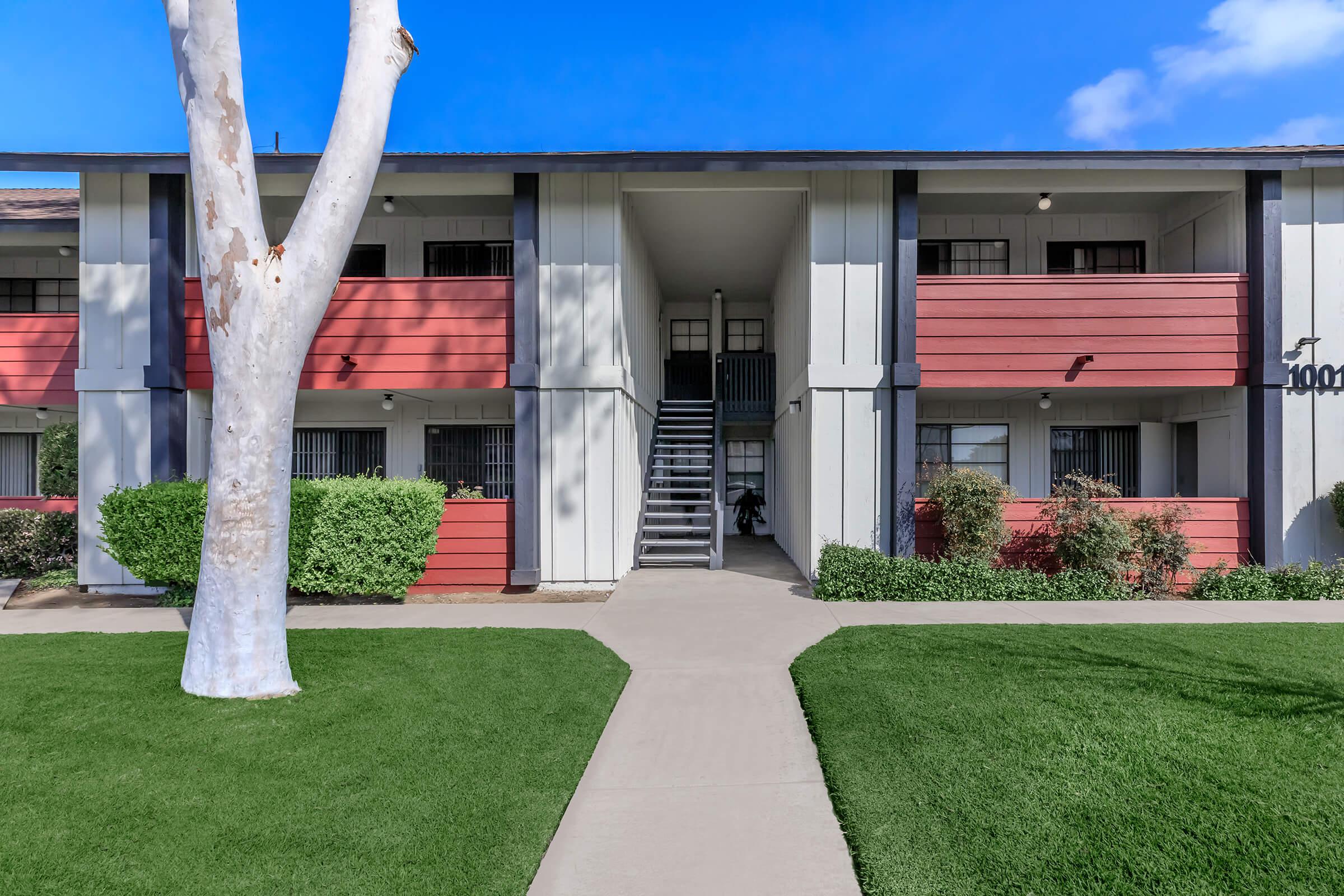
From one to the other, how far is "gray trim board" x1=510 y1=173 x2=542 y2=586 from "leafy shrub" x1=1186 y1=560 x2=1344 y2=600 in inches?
341

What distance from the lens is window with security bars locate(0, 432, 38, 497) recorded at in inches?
472

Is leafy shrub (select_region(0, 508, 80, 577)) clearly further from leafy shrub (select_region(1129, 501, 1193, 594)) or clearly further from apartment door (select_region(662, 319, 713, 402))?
leafy shrub (select_region(1129, 501, 1193, 594))

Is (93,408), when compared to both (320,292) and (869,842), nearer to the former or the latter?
(320,292)

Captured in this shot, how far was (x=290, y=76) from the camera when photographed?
1062cm

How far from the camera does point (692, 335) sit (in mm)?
16281

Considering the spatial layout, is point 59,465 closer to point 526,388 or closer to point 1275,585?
point 526,388

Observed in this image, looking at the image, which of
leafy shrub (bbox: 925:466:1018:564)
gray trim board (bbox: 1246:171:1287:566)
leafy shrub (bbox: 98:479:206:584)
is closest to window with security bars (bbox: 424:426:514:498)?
leafy shrub (bbox: 98:479:206:584)

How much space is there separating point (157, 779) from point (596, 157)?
306 inches

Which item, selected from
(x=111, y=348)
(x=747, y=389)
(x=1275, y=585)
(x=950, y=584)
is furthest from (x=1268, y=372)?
(x=111, y=348)

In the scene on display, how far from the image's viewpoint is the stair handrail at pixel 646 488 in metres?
10.4

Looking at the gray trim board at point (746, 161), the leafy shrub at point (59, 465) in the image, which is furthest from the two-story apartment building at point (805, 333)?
the leafy shrub at point (59, 465)

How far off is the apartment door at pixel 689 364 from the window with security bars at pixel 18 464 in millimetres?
12362

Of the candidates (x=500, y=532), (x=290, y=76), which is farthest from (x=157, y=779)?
(x=290, y=76)

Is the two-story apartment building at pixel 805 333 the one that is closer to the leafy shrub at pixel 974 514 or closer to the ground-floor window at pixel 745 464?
the leafy shrub at pixel 974 514
